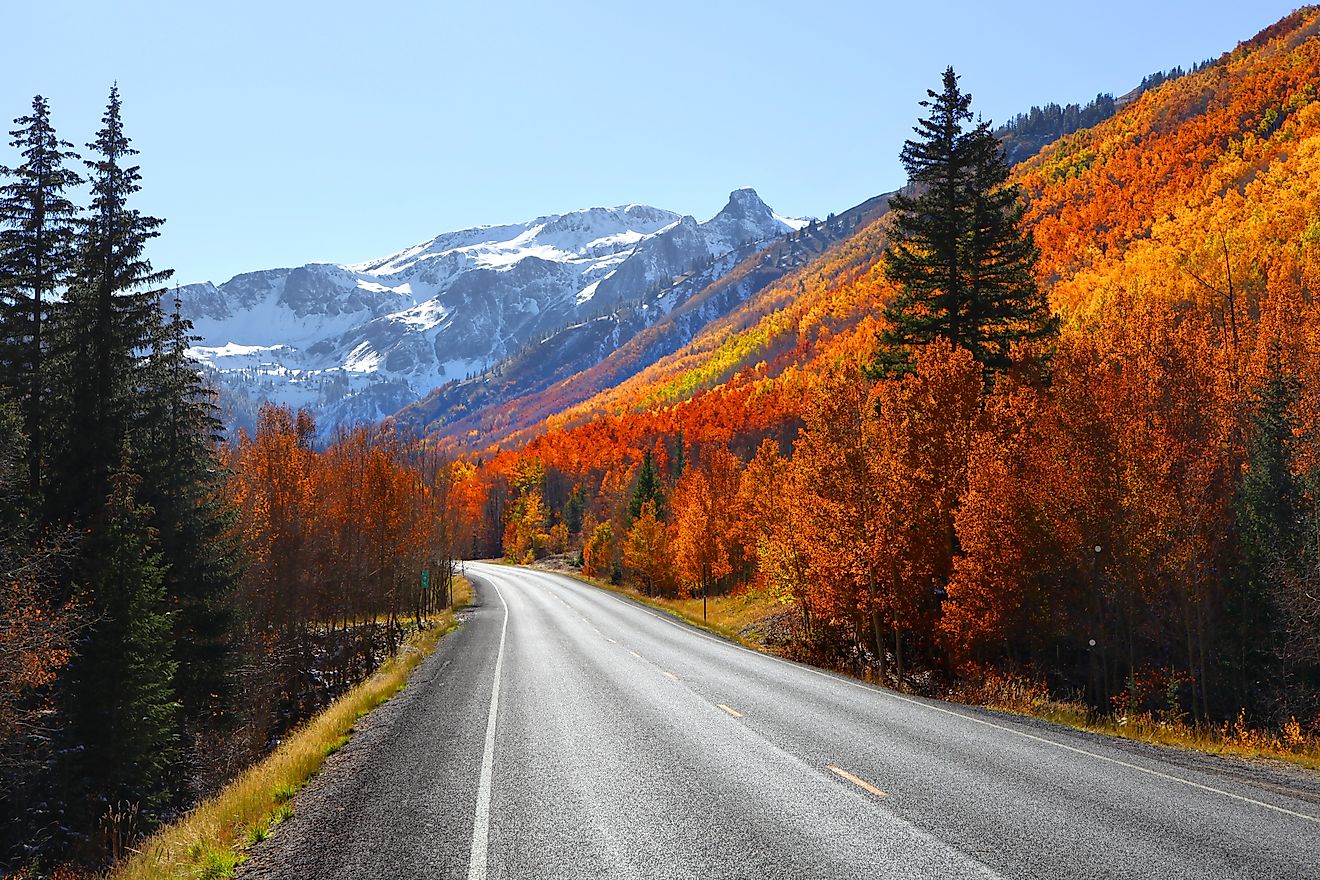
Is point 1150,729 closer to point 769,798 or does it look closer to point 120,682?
point 769,798

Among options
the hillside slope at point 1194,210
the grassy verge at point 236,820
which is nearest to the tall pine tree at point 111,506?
the grassy verge at point 236,820

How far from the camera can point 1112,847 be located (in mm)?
7168

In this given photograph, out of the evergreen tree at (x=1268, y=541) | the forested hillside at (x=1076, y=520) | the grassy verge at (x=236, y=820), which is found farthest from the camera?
the evergreen tree at (x=1268, y=541)

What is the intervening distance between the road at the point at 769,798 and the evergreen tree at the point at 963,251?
14.8 meters

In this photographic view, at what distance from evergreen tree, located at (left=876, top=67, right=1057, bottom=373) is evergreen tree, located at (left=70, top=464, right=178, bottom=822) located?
978 inches

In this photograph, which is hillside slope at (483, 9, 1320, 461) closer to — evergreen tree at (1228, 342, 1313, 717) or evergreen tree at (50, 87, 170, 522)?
evergreen tree at (1228, 342, 1313, 717)

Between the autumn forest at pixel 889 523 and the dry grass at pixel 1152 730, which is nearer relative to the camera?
the dry grass at pixel 1152 730

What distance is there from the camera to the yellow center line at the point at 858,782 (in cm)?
899

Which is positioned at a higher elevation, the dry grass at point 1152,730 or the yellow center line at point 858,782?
the yellow center line at point 858,782

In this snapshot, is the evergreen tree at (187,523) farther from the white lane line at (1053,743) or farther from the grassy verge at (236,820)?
the white lane line at (1053,743)

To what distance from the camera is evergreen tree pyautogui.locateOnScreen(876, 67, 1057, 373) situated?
2612 cm

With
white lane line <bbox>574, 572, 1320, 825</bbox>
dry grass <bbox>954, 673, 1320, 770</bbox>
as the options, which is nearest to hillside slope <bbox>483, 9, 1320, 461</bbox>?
dry grass <bbox>954, 673, 1320, 770</bbox>

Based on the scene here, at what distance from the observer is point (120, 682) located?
19750 mm

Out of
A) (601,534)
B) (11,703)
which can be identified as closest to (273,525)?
(11,703)
